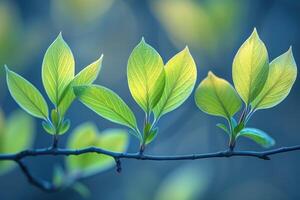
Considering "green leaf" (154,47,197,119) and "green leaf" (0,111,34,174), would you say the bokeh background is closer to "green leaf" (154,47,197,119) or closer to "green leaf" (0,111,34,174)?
"green leaf" (0,111,34,174)

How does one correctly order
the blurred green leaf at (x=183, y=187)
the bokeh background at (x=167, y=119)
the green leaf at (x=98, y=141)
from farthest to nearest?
1. the bokeh background at (x=167, y=119)
2. the blurred green leaf at (x=183, y=187)
3. the green leaf at (x=98, y=141)

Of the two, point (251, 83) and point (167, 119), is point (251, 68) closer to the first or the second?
point (251, 83)

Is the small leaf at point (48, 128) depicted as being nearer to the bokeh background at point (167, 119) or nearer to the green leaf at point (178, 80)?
the green leaf at point (178, 80)

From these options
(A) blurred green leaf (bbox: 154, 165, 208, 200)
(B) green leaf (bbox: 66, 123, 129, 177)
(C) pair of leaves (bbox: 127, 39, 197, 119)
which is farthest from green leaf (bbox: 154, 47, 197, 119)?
(A) blurred green leaf (bbox: 154, 165, 208, 200)

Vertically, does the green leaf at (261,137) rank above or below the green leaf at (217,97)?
below

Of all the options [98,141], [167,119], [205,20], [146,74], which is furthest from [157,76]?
[167,119]

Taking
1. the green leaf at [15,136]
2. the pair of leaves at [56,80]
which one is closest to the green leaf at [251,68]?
the pair of leaves at [56,80]
